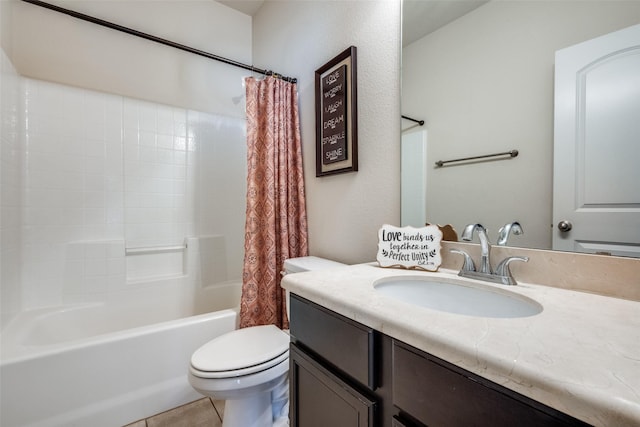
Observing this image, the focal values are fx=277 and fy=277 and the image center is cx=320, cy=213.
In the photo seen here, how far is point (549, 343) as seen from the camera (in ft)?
1.40

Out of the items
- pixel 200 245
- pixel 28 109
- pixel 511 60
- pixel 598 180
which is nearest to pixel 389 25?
pixel 511 60

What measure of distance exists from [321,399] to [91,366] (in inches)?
48.7

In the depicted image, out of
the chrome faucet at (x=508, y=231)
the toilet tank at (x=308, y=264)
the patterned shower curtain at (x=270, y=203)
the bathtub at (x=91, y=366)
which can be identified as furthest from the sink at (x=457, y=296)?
the bathtub at (x=91, y=366)

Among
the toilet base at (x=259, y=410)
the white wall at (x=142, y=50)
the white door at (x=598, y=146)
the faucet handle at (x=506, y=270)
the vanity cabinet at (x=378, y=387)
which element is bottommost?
the toilet base at (x=259, y=410)

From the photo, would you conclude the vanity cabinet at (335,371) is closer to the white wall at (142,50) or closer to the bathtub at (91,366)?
the bathtub at (91,366)

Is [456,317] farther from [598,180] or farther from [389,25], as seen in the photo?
[389,25]

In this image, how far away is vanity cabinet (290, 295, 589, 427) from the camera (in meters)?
0.39

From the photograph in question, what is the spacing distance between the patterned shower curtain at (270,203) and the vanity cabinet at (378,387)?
0.86 meters

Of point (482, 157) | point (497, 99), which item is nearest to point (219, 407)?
point (482, 157)

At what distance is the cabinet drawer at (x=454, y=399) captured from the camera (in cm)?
36

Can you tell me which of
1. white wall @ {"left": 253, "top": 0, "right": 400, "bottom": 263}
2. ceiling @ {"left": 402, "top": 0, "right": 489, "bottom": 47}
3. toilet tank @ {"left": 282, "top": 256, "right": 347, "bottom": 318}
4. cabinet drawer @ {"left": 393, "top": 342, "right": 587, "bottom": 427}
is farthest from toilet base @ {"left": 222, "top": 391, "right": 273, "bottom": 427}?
ceiling @ {"left": 402, "top": 0, "right": 489, "bottom": 47}

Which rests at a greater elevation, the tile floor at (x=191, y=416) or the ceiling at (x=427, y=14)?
the ceiling at (x=427, y=14)

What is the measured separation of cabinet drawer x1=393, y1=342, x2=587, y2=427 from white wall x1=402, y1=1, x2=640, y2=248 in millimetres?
572

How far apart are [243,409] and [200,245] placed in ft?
4.51
